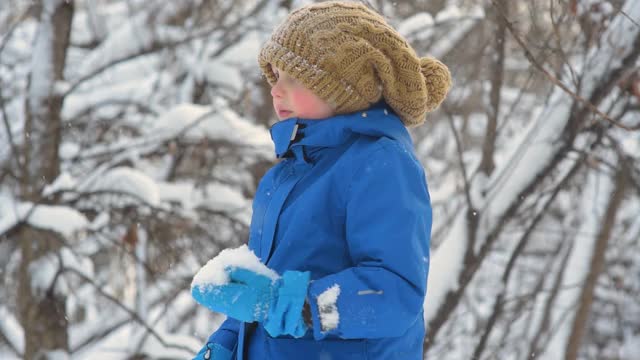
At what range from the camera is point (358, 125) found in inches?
52.2

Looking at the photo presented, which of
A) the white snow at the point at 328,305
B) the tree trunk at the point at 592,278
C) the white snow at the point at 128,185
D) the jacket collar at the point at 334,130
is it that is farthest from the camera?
the tree trunk at the point at 592,278

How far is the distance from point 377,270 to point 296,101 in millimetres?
429

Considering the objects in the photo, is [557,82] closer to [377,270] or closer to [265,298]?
[377,270]

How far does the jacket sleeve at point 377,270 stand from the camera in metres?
1.16

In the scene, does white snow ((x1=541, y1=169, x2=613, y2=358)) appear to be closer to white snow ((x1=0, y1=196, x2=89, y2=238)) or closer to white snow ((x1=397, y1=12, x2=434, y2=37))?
white snow ((x1=397, y1=12, x2=434, y2=37))

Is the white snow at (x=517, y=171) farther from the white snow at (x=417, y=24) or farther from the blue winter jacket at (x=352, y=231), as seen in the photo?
the blue winter jacket at (x=352, y=231)

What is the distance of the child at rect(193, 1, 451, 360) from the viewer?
1173 millimetres

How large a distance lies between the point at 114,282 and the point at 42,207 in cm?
322

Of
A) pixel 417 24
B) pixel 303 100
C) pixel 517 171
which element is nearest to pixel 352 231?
pixel 303 100

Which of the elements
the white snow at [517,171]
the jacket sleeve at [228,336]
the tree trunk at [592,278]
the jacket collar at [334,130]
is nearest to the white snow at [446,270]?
the white snow at [517,171]

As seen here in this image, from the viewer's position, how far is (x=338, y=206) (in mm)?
1263

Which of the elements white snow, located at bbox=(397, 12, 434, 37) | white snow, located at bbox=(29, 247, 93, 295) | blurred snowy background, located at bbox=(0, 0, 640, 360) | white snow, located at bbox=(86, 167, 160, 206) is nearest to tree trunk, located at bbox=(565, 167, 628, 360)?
blurred snowy background, located at bbox=(0, 0, 640, 360)

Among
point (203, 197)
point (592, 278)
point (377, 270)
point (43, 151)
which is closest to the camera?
point (377, 270)

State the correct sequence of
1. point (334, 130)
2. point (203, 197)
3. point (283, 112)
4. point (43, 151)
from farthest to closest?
point (203, 197) → point (43, 151) → point (283, 112) → point (334, 130)
